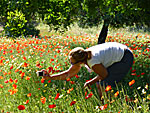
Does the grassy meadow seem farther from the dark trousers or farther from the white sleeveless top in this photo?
the white sleeveless top

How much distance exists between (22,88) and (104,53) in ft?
5.05

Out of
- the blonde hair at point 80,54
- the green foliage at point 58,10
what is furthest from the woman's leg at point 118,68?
the green foliage at point 58,10

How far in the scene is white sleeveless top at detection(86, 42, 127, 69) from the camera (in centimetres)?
332

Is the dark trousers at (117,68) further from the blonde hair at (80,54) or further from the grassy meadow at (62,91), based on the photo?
the blonde hair at (80,54)

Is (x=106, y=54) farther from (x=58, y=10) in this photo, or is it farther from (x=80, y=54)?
(x=58, y=10)

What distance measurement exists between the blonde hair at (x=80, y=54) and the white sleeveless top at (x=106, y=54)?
0.07m

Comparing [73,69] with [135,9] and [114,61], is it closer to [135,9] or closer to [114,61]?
[114,61]

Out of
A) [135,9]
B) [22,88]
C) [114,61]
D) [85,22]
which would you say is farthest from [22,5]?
[85,22]

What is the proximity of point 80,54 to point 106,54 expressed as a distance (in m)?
0.45

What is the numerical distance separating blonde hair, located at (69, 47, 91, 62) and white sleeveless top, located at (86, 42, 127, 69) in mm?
74

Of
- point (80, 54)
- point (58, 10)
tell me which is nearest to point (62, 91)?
point (80, 54)

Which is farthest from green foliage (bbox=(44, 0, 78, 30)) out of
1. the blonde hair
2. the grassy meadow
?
the blonde hair

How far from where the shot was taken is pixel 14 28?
763 centimetres

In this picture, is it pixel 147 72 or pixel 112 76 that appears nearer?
pixel 112 76
